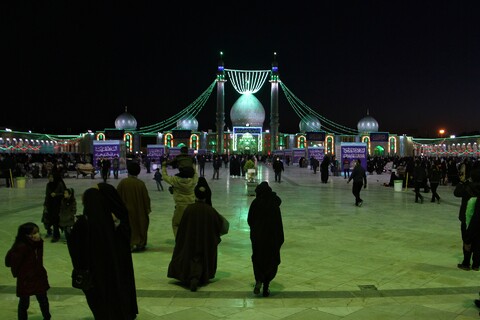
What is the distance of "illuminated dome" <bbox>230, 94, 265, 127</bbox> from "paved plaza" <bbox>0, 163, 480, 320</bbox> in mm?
62770

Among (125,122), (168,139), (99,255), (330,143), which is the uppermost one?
(125,122)

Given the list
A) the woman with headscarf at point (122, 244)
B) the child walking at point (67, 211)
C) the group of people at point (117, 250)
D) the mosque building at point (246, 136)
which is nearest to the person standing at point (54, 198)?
the child walking at point (67, 211)

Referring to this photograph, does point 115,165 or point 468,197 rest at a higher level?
point 115,165

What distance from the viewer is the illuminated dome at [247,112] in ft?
238

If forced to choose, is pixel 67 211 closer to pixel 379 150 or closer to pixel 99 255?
pixel 99 255

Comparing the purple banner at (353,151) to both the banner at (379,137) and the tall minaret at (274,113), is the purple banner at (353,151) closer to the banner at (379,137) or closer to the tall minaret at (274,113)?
the banner at (379,137)

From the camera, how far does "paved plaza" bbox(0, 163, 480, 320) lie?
14.7 feet

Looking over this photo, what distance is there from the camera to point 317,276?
571 cm

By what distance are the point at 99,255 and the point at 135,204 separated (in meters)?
3.41

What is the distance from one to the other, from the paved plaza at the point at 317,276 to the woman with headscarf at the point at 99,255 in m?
0.81

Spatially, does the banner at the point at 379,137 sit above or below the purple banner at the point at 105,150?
above

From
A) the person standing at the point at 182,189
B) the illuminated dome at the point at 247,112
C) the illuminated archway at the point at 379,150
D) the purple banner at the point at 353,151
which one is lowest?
the person standing at the point at 182,189

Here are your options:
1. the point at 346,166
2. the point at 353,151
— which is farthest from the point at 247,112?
the point at 346,166

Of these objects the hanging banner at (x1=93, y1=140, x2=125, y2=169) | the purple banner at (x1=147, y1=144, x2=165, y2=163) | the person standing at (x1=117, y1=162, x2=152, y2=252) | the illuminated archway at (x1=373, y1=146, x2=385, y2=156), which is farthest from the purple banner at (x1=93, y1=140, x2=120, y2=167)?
the illuminated archway at (x1=373, y1=146, x2=385, y2=156)
